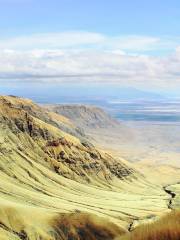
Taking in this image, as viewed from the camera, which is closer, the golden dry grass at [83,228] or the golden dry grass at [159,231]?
the golden dry grass at [159,231]

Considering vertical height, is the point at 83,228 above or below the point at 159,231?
above

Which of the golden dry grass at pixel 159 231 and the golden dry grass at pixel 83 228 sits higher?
the golden dry grass at pixel 83 228

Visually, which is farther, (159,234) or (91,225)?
(91,225)

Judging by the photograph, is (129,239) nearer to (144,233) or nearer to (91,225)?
(144,233)

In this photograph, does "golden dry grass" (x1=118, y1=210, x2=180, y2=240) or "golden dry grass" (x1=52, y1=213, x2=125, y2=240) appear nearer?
"golden dry grass" (x1=118, y1=210, x2=180, y2=240)

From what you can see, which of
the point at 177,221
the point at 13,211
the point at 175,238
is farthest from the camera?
the point at 13,211

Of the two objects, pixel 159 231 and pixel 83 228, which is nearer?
pixel 159 231

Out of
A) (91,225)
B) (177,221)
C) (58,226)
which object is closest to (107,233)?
(91,225)

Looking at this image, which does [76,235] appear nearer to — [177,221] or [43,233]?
[43,233]

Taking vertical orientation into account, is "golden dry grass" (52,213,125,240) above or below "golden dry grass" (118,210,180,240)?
above

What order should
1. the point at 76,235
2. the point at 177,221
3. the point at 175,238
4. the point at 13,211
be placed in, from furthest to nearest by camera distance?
the point at 13,211 → the point at 76,235 → the point at 177,221 → the point at 175,238
